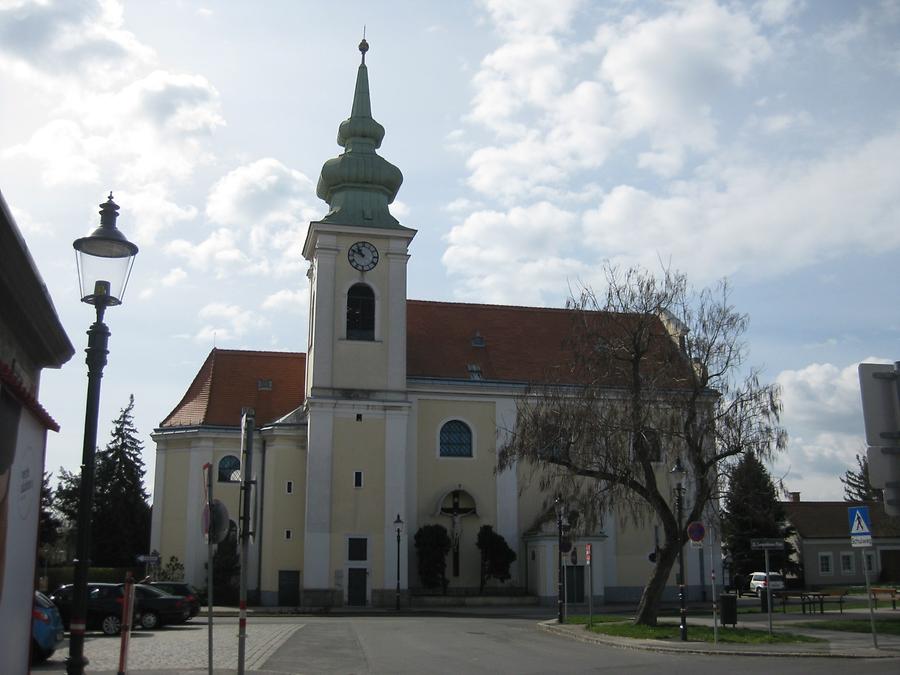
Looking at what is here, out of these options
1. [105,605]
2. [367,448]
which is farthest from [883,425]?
[367,448]

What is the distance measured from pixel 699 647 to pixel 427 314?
29664 mm

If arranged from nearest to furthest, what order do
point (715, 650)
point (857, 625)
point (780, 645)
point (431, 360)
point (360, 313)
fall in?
point (715, 650)
point (780, 645)
point (857, 625)
point (360, 313)
point (431, 360)

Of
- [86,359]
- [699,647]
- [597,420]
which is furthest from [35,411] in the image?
[597,420]

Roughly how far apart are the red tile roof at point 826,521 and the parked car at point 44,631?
49614 mm

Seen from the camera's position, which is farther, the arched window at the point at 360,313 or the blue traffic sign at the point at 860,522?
the arched window at the point at 360,313

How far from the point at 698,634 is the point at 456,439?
21.6m

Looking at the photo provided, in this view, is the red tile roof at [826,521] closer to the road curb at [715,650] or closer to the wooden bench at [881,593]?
the wooden bench at [881,593]

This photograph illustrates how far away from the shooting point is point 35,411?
33.5 ft

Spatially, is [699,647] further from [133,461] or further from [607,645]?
[133,461]

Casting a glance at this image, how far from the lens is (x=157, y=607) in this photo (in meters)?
28.5

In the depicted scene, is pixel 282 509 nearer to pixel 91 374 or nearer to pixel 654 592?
pixel 654 592

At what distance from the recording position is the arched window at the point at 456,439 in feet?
146

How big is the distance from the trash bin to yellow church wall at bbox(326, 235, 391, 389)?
20596 millimetres

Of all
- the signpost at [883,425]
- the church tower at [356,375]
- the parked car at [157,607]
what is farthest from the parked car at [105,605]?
the signpost at [883,425]
